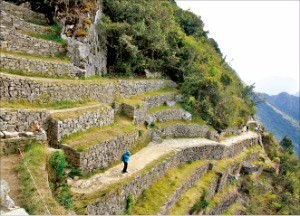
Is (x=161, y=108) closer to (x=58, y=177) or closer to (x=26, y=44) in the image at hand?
(x=26, y=44)

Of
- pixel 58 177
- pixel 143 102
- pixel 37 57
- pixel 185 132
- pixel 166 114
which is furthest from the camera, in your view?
pixel 185 132

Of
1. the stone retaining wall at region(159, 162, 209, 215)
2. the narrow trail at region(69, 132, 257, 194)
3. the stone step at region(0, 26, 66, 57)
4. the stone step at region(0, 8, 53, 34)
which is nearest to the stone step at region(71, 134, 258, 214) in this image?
the narrow trail at region(69, 132, 257, 194)

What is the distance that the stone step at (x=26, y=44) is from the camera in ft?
55.5

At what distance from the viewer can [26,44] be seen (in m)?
17.9

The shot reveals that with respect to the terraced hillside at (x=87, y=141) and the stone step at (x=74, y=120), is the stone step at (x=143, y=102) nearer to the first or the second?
the terraced hillside at (x=87, y=141)

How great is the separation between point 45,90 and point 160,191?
9.07 m

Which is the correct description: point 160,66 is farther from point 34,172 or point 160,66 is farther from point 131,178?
point 34,172

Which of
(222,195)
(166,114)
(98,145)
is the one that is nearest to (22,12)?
(98,145)

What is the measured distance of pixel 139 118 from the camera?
23078 millimetres

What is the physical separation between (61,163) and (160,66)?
22.7 m

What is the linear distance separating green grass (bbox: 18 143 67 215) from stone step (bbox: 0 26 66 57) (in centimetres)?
776

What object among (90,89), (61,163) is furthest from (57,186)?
(90,89)

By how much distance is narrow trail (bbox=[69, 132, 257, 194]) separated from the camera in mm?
13456

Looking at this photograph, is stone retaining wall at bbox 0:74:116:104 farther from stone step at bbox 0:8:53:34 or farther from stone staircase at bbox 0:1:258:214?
stone step at bbox 0:8:53:34
